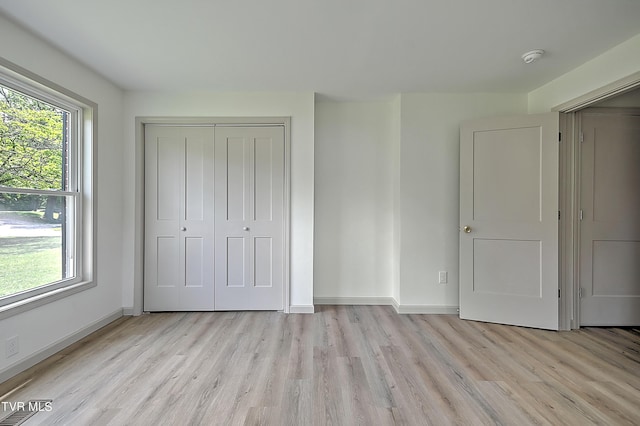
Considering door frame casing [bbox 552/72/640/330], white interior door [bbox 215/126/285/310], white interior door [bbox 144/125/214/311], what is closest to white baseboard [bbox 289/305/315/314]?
white interior door [bbox 215/126/285/310]

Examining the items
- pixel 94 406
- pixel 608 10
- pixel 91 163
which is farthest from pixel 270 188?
pixel 608 10

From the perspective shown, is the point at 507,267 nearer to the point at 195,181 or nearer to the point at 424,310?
the point at 424,310

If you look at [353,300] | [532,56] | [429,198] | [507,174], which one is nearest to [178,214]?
[353,300]

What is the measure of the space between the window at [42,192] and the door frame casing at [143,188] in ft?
1.45

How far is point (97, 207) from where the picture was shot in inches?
106

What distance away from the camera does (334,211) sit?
343 centimetres

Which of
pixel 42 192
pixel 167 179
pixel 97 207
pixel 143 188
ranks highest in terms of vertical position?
pixel 167 179

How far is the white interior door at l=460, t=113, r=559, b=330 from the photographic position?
2705 millimetres

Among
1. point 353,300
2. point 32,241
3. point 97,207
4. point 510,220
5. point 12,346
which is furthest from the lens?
point 353,300

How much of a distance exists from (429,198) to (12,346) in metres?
3.76

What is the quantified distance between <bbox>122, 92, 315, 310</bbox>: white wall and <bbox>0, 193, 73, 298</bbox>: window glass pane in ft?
1.89

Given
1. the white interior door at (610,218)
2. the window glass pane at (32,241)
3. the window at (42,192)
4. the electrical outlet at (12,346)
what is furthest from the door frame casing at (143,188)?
the white interior door at (610,218)

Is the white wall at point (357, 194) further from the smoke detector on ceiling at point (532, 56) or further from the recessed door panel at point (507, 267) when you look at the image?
the smoke detector on ceiling at point (532, 56)

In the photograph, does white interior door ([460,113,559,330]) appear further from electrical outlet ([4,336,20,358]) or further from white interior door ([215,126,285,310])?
electrical outlet ([4,336,20,358])
